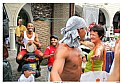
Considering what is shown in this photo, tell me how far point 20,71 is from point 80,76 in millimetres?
396

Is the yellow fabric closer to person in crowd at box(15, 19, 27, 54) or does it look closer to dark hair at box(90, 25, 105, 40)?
person in crowd at box(15, 19, 27, 54)

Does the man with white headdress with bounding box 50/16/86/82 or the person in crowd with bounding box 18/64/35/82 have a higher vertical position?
the man with white headdress with bounding box 50/16/86/82

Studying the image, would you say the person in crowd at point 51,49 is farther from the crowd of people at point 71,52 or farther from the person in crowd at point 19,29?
the person in crowd at point 19,29

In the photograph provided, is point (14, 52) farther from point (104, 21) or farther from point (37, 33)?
point (104, 21)

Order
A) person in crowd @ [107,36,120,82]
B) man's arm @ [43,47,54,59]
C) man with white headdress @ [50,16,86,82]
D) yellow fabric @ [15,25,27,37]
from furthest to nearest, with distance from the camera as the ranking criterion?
man's arm @ [43,47,54,59] < yellow fabric @ [15,25,27,37] < man with white headdress @ [50,16,86,82] < person in crowd @ [107,36,120,82]

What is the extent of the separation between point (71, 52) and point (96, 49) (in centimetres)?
25

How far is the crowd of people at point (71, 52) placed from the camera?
1.50m

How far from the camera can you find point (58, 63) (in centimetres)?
148

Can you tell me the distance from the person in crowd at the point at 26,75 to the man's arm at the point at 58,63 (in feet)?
0.77

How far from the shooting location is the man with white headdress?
4.97 ft

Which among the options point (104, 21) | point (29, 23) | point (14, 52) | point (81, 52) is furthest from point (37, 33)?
point (104, 21)

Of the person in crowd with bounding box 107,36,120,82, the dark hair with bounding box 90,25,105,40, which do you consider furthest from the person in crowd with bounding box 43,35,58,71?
the person in crowd with bounding box 107,36,120,82

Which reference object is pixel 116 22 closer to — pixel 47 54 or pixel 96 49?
pixel 96 49

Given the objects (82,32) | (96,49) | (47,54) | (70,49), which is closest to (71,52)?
(70,49)
